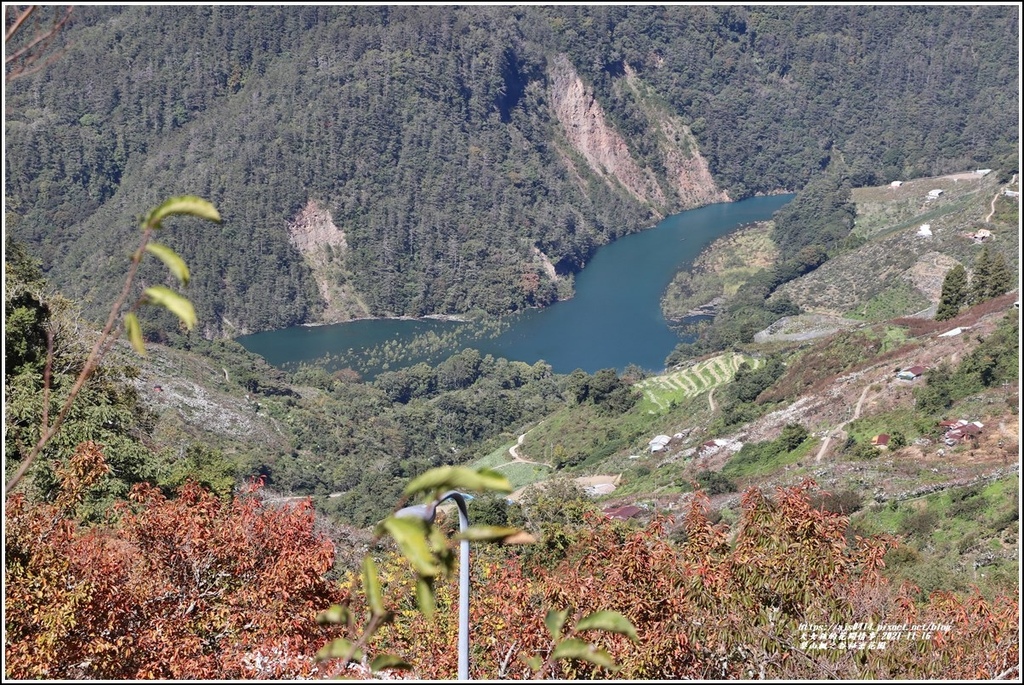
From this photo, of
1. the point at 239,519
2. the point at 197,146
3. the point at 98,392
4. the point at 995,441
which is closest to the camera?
the point at 239,519

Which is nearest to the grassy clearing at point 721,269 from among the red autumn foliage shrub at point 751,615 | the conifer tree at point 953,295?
the conifer tree at point 953,295

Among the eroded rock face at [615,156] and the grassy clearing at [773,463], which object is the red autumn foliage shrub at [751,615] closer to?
the grassy clearing at [773,463]

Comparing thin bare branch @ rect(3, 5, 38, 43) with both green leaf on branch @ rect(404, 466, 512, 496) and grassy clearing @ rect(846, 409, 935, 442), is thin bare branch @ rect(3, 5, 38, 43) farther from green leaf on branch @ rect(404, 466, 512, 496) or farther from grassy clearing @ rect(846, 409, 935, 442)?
grassy clearing @ rect(846, 409, 935, 442)

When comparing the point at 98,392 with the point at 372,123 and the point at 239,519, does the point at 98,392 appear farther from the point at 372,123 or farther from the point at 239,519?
the point at 372,123

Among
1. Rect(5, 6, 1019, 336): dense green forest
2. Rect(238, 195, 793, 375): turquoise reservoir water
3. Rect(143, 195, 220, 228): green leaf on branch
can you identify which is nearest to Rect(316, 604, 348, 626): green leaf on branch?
Rect(143, 195, 220, 228): green leaf on branch

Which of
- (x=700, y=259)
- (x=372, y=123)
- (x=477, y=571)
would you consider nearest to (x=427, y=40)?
(x=372, y=123)

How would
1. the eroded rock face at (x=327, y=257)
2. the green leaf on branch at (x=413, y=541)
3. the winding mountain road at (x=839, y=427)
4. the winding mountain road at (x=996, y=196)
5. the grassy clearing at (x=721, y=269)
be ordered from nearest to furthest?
the green leaf on branch at (x=413, y=541) < the winding mountain road at (x=839, y=427) < the winding mountain road at (x=996, y=196) < the grassy clearing at (x=721, y=269) < the eroded rock face at (x=327, y=257)

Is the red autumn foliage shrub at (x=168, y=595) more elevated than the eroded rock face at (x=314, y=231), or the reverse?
the eroded rock face at (x=314, y=231)
